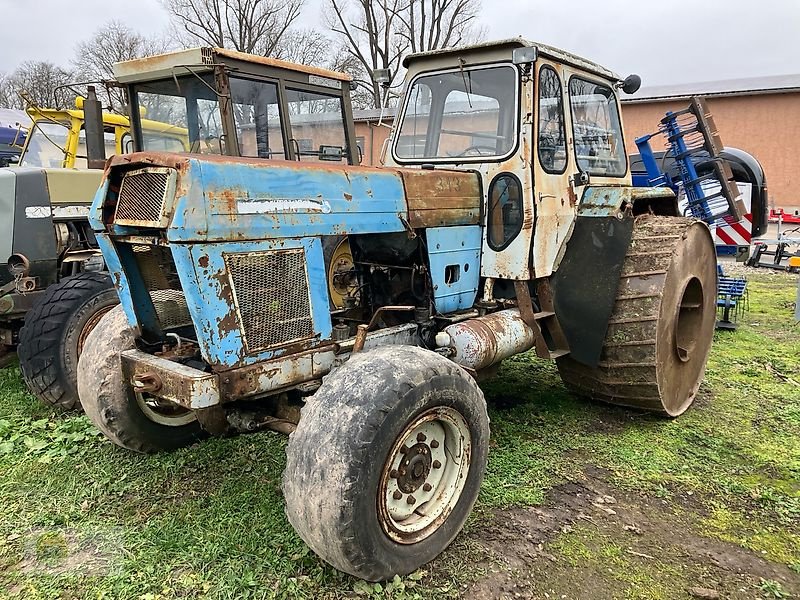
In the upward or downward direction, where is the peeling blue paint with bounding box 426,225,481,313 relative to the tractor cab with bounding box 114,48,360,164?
downward

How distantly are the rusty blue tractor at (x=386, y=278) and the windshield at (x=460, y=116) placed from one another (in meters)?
0.01

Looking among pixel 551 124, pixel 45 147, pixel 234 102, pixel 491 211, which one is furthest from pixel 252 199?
pixel 45 147

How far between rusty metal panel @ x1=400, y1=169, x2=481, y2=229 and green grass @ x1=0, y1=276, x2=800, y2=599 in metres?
1.41

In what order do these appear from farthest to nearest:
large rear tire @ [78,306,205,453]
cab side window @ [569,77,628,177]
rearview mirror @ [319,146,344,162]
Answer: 1. rearview mirror @ [319,146,344,162]
2. cab side window @ [569,77,628,177]
3. large rear tire @ [78,306,205,453]

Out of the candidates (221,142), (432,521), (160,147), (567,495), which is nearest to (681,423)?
(567,495)

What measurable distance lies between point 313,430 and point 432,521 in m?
0.72

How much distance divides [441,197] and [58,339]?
2844mm

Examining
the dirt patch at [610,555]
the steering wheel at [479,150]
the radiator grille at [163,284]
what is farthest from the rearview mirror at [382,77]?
the dirt patch at [610,555]

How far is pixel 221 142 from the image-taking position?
4840mm

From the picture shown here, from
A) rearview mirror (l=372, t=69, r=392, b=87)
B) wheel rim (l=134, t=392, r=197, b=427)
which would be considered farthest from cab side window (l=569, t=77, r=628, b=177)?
wheel rim (l=134, t=392, r=197, b=427)

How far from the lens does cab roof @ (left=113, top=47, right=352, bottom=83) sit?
464 centimetres

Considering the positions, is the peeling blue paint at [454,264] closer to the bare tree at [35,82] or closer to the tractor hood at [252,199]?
the tractor hood at [252,199]

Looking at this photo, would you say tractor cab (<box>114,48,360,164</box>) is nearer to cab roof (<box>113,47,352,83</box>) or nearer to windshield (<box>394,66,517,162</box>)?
cab roof (<box>113,47,352,83</box>)

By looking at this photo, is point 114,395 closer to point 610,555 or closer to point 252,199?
point 252,199
